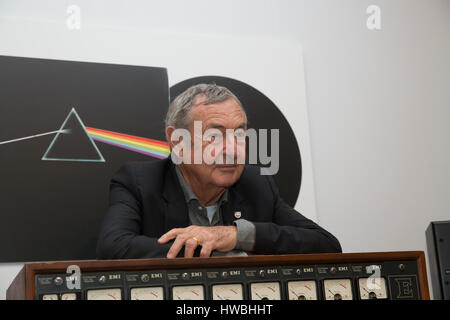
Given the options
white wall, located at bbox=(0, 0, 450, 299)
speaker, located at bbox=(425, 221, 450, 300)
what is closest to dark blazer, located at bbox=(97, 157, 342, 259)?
speaker, located at bbox=(425, 221, 450, 300)

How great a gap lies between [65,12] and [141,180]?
3.39ft

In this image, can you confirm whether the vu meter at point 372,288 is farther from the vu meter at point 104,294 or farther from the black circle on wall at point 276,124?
the black circle on wall at point 276,124

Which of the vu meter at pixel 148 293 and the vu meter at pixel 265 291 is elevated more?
the vu meter at pixel 148 293

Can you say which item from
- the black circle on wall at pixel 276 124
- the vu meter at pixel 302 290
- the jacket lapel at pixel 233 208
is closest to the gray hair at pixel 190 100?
the jacket lapel at pixel 233 208

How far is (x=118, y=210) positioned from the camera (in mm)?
1873

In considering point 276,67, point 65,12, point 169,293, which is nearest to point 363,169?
point 276,67

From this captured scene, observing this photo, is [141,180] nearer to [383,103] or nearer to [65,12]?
[65,12]

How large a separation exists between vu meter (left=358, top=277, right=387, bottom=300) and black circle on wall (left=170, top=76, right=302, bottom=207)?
1480 millimetres

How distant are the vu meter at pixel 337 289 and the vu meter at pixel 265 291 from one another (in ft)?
0.33

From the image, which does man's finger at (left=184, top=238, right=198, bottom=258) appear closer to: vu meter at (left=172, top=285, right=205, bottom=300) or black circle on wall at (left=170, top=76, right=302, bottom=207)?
Answer: vu meter at (left=172, top=285, right=205, bottom=300)

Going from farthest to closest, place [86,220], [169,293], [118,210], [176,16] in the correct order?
[176,16] → [86,220] → [118,210] → [169,293]

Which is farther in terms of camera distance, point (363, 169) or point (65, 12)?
point (363, 169)

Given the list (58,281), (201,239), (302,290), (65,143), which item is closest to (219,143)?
(201,239)

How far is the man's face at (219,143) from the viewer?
197 centimetres
